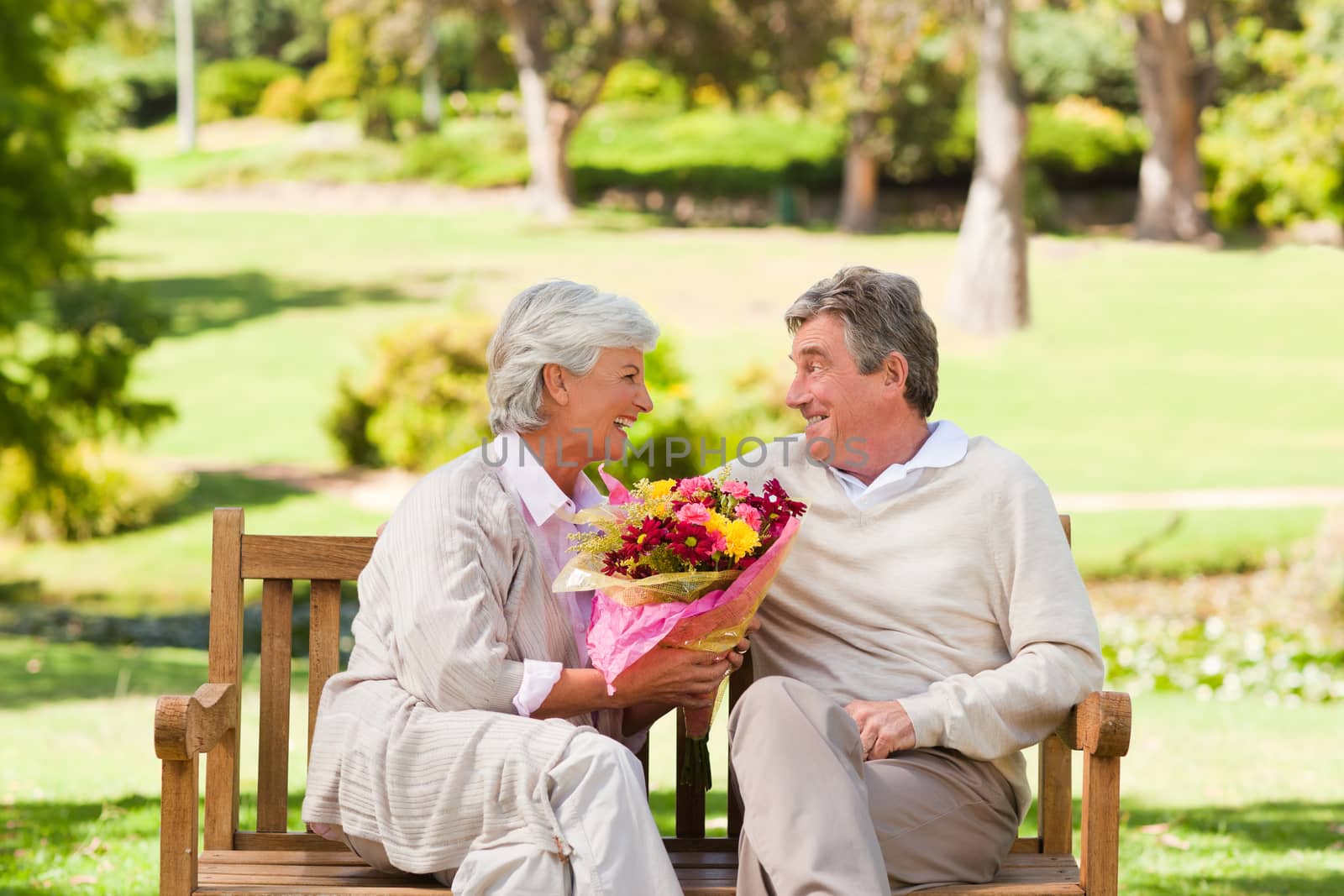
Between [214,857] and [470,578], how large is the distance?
879 mm

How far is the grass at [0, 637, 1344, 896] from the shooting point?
14.4 ft

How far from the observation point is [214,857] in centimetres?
307

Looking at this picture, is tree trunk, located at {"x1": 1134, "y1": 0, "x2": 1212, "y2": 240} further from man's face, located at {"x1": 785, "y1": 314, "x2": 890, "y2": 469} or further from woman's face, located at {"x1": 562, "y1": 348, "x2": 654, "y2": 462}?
woman's face, located at {"x1": 562, "y1": 348, "x2": 654, "y2": 462}

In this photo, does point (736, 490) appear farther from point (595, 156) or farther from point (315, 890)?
point (595, 156)

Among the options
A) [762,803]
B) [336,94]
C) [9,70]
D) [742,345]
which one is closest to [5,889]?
[762,803]

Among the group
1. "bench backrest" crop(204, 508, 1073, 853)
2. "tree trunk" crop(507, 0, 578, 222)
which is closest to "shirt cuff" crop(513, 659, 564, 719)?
"bench backrest" crop(204, 508, 1073, 853)

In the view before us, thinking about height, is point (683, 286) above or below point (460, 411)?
above

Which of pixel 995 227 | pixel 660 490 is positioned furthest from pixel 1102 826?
pixel 995 227

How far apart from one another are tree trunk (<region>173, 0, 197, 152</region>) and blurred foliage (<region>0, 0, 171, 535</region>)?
85.1 feet

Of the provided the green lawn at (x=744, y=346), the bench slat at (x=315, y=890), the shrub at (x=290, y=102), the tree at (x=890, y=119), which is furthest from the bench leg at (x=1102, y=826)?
the shrub at (x=290, y=102)

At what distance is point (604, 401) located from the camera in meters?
3.03

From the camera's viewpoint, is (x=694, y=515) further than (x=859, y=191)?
No

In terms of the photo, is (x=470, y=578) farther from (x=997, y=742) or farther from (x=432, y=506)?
(x=997, y=742)

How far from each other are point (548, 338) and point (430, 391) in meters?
10.4
